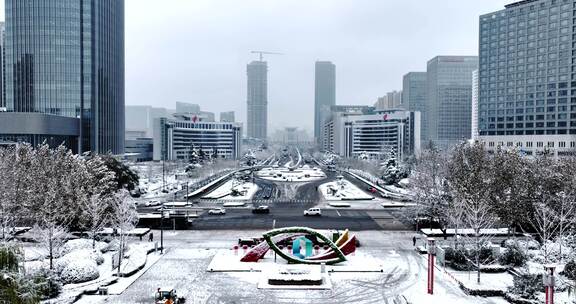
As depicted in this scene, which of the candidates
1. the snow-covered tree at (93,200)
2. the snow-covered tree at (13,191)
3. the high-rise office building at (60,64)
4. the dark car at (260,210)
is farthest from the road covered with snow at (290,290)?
the high-rise office building at (60,64)

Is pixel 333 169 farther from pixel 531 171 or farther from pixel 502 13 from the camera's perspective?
→ pixel 531 171

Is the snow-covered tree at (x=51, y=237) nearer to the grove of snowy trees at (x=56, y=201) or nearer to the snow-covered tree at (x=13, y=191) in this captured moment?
the grove of snowy trees at (x=56, y=201)

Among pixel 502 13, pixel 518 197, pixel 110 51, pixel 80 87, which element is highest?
pixel 502 13

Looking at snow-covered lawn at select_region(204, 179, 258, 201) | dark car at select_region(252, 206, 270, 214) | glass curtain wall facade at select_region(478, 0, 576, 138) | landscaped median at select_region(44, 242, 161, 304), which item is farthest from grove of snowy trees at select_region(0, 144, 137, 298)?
glass curtain wall facade at select_region(478, 0, 576, 138)

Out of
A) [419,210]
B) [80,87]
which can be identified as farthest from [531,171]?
[80,87]

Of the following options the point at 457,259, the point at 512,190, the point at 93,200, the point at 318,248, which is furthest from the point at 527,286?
the point at 93,200

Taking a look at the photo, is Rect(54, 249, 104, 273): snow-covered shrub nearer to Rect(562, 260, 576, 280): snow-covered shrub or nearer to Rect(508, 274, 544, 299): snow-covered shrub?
Rect(508, 274, 544, 299): snow-covered shrub
